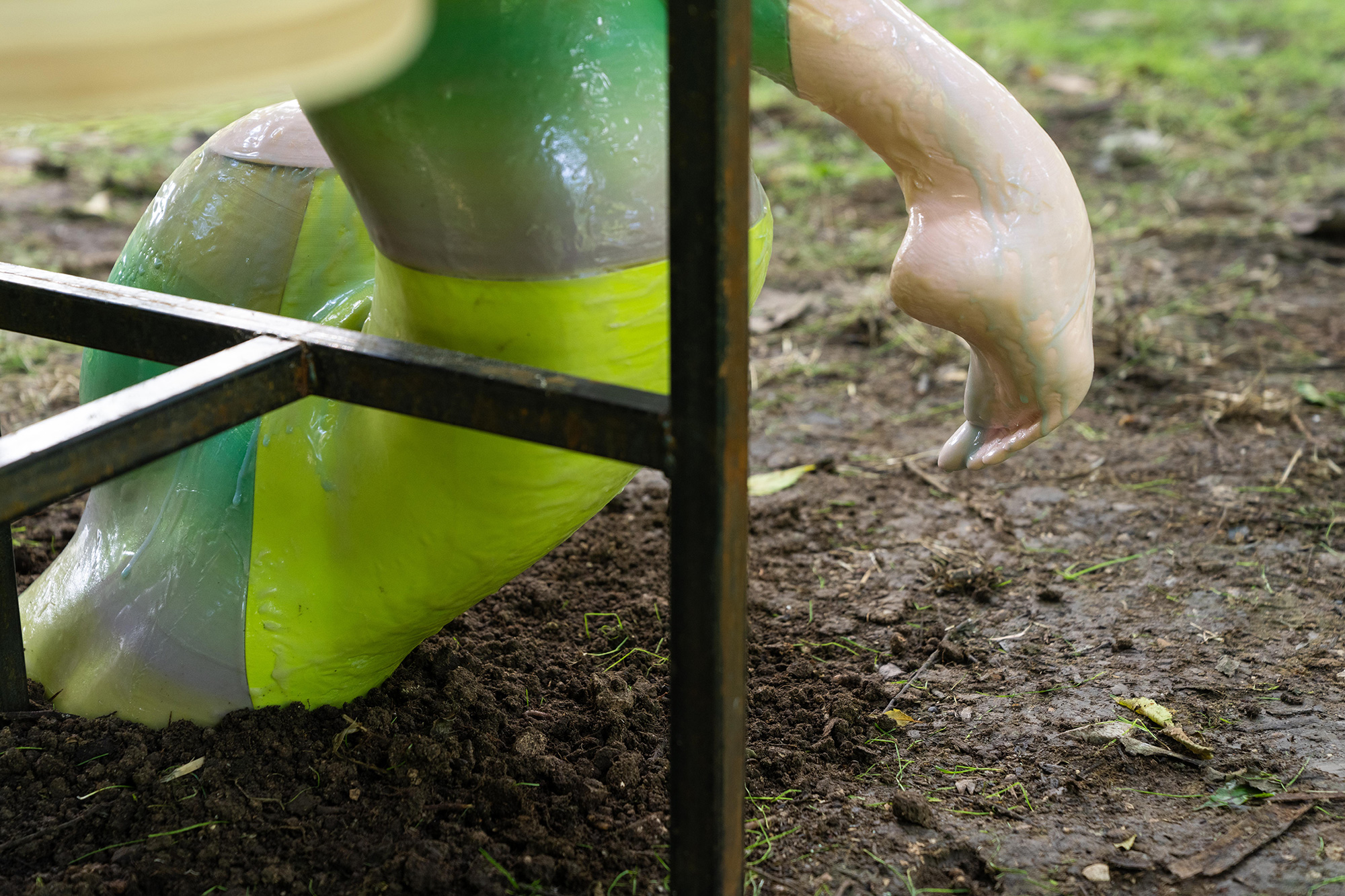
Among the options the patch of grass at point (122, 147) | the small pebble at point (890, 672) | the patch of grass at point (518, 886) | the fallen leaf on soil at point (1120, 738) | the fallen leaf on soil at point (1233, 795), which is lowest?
the fallen leaf on soil at point (1233, 795)

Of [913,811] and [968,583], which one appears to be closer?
[913,811]

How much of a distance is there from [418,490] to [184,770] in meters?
0.37

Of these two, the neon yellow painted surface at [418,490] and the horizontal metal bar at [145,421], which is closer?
the horizontal metal bar at [145,421]

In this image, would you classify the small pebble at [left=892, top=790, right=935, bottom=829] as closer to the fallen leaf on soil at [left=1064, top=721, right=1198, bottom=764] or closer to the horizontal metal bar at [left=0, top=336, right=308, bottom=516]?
the fallen leaf on soil at [left=1064, top=721, right=1198, bottom=764]

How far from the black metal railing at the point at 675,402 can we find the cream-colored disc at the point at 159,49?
28 centimetres

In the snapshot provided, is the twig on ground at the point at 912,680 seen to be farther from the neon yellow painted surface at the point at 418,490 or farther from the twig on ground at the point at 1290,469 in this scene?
the twig on ground at the point at 1290,469

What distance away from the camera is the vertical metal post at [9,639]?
→ 3.99 feet

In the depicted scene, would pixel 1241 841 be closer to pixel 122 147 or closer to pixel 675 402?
pixel 675 402

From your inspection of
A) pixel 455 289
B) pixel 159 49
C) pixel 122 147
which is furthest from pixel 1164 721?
pixel 122 147

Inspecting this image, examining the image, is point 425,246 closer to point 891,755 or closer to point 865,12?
point 865,12

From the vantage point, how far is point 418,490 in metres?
1.13

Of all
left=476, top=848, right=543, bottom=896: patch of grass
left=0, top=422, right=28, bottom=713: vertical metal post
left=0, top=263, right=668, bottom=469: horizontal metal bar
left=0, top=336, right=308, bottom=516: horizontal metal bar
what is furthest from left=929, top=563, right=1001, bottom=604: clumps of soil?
left=0, top=422, right=28, bottom=713: vertical metal post

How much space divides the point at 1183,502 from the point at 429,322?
1299 millimetres

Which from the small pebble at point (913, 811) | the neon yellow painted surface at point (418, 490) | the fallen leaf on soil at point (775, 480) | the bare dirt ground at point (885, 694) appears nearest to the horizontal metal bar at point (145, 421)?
the neon yellow painted surface at point (418, 490)
